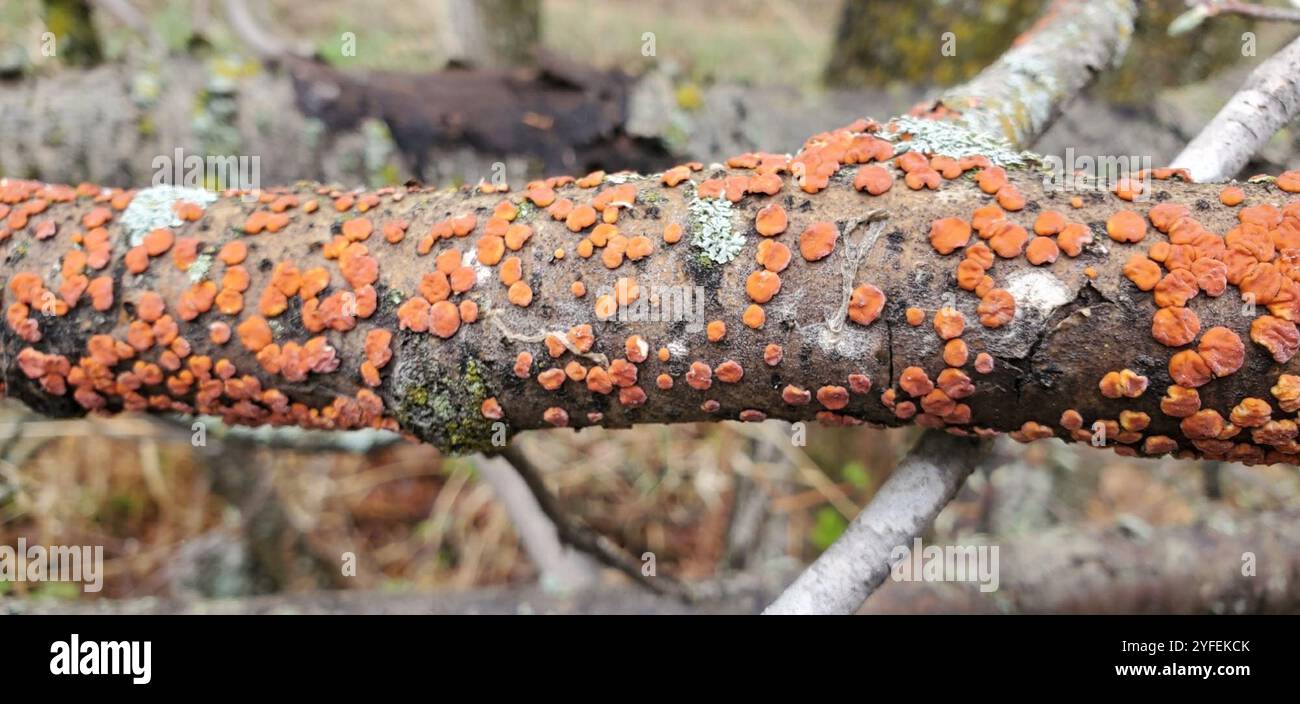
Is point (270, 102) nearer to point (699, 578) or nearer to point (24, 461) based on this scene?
point (24, 461)

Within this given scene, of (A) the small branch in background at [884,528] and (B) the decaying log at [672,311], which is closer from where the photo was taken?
(B) the decaying log at [672,311]

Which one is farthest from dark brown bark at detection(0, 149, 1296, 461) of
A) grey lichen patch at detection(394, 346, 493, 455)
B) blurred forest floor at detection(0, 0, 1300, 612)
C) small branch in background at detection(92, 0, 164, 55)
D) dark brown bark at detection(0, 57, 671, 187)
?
blurred forest floor at detection(0, 0, 1300, 612)

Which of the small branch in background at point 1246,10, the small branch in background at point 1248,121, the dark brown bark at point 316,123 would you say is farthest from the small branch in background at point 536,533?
the small branch in background at point 1246,10

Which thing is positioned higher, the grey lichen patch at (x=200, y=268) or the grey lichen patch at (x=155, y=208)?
the grey lichen patch at (x=155, y=208)

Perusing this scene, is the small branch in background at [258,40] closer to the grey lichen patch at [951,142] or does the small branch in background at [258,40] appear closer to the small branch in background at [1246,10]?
the grey lichen patch at [951,142]

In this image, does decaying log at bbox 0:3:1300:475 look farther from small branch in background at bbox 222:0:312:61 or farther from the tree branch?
small branch in background at bbox 222:0:312:61

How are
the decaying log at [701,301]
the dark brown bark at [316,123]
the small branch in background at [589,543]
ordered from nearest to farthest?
the decaying log at [701,301] → the small branch in background at [589,543] → the dark brown bark at [316,123]
